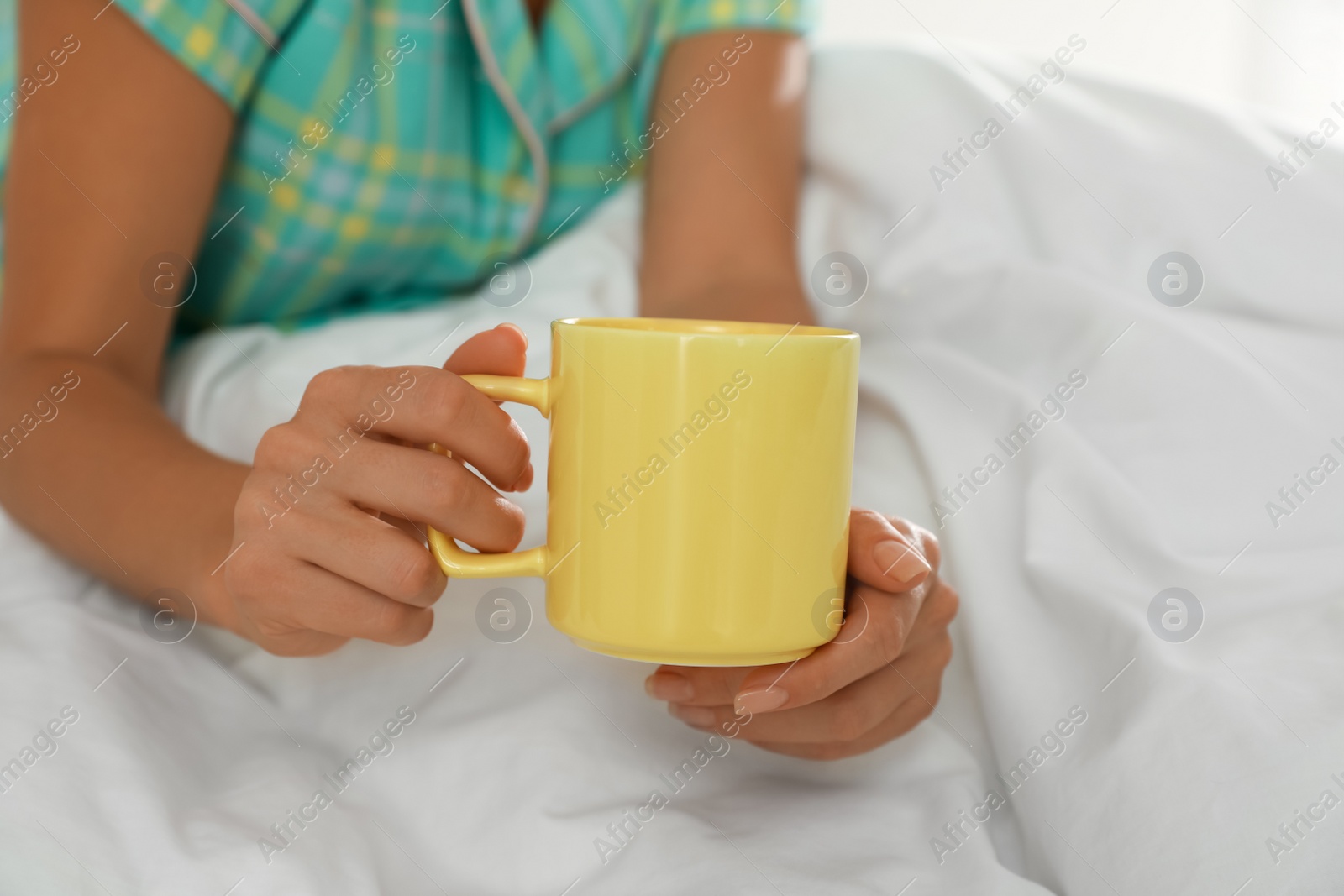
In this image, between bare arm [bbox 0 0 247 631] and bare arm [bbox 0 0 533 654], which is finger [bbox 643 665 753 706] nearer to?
bare arm [bbox 0 0 533 654]

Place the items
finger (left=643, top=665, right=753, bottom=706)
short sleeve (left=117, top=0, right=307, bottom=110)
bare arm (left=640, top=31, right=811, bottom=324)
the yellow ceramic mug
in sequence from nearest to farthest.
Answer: the yellow ceramic mug
finger (left=643, top=665, right=753, bottom=706)
short sleeve (left=117, top=0, right=307, bottom=110)
bare arm (left=640, top=31, right=811, bottom=324)

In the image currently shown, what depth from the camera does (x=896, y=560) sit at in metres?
0.52

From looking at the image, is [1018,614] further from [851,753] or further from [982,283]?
[982,283]

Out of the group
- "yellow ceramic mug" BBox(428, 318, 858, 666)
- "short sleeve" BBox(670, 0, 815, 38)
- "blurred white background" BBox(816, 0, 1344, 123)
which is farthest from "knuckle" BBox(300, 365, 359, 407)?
"blurred white background" BBox(816, 0, 1344, 123)

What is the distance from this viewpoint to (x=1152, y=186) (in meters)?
0.76

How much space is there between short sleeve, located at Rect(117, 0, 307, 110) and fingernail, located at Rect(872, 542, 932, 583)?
0.60m

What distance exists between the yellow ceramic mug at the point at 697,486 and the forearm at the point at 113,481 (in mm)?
234

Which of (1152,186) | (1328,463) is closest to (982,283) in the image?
(1152,186)

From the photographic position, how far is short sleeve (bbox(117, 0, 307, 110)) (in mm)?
713

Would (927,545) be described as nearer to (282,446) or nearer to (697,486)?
(697,486)

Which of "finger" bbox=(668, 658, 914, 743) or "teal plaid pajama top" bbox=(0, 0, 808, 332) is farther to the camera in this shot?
"teal plaid pajama top" bbox=(0, 0, 808, 332)

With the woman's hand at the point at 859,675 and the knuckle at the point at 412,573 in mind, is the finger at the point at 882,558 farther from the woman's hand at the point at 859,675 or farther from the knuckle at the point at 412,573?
the knuckle at the point at 412,573

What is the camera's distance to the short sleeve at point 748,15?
3.08 feet

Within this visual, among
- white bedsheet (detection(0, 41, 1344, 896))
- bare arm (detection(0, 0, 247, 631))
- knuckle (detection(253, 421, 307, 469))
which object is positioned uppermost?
bare arm (detection(0, 0, 247, 631))
